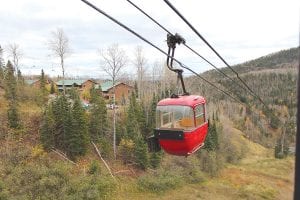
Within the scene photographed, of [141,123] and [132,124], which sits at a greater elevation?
[132,124]

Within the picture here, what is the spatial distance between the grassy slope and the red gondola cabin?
21.1 metres

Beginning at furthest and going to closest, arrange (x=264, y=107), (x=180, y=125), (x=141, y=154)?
(x=264, y=107)
(x=141, y=154)
(x=180, y=125)

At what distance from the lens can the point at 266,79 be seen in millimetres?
168625

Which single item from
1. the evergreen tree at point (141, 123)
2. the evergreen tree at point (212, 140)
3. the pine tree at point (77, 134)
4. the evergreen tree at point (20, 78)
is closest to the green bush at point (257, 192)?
the evergreen tree at point (212, 140)

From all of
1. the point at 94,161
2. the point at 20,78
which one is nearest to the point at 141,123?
the point at 94,161

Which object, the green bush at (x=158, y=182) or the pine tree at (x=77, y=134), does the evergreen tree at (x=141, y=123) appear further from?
the pine tree at (x=77, y=134)

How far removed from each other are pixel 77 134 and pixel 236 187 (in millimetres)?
18616

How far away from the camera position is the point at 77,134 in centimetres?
3772

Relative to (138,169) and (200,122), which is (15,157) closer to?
(138,169)

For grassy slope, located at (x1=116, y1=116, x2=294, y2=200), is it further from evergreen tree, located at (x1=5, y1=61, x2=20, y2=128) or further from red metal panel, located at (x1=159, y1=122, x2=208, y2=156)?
red metal panel, located at (x1=159, y1=122, x2=208, y2=156)

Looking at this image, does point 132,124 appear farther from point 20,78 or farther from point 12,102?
point 20,78

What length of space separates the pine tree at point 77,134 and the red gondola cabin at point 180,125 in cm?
2654

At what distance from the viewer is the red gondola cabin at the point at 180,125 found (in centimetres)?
1127

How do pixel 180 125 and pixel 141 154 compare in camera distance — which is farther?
pixel 141 154
